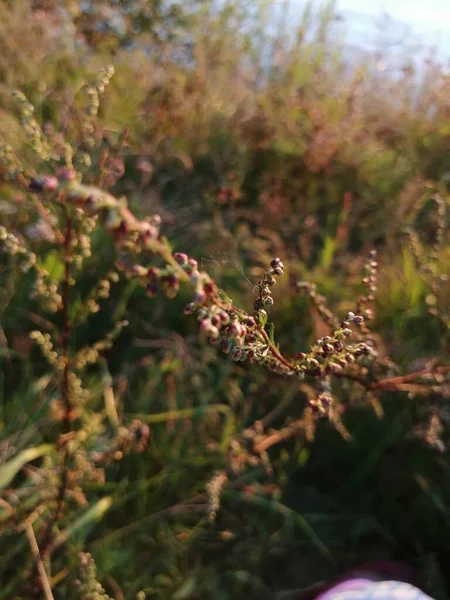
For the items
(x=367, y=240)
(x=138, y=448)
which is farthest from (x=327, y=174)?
(x=138, y=448)

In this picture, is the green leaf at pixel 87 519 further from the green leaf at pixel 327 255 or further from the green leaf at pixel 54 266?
the green leaf at pixel 327 255

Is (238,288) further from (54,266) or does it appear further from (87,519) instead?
(87,519)

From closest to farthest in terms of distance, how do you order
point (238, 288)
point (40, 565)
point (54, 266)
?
point (40, 565), point (54, 266), point (238, 288)

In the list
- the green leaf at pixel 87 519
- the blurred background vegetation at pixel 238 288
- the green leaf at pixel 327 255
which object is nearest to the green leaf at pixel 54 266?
the blurred background vegetation at pixel 238 288

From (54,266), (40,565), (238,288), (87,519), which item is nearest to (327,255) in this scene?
(238,288)

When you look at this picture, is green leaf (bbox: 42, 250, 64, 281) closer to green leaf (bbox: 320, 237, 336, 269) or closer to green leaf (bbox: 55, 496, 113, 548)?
green leaf (bbox: 55, 496, 113, 548)

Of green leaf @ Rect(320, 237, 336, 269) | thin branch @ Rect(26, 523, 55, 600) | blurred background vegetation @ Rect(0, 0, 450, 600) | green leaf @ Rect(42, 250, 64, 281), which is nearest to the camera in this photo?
thin branch @ Rect(26, 523, 55, 600)

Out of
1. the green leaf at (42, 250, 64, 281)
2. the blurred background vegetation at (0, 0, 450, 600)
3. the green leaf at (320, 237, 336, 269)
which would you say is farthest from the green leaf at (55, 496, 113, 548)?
the green leaf at (320, 237, 336, 269)

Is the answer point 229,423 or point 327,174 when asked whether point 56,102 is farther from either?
point 229,423
